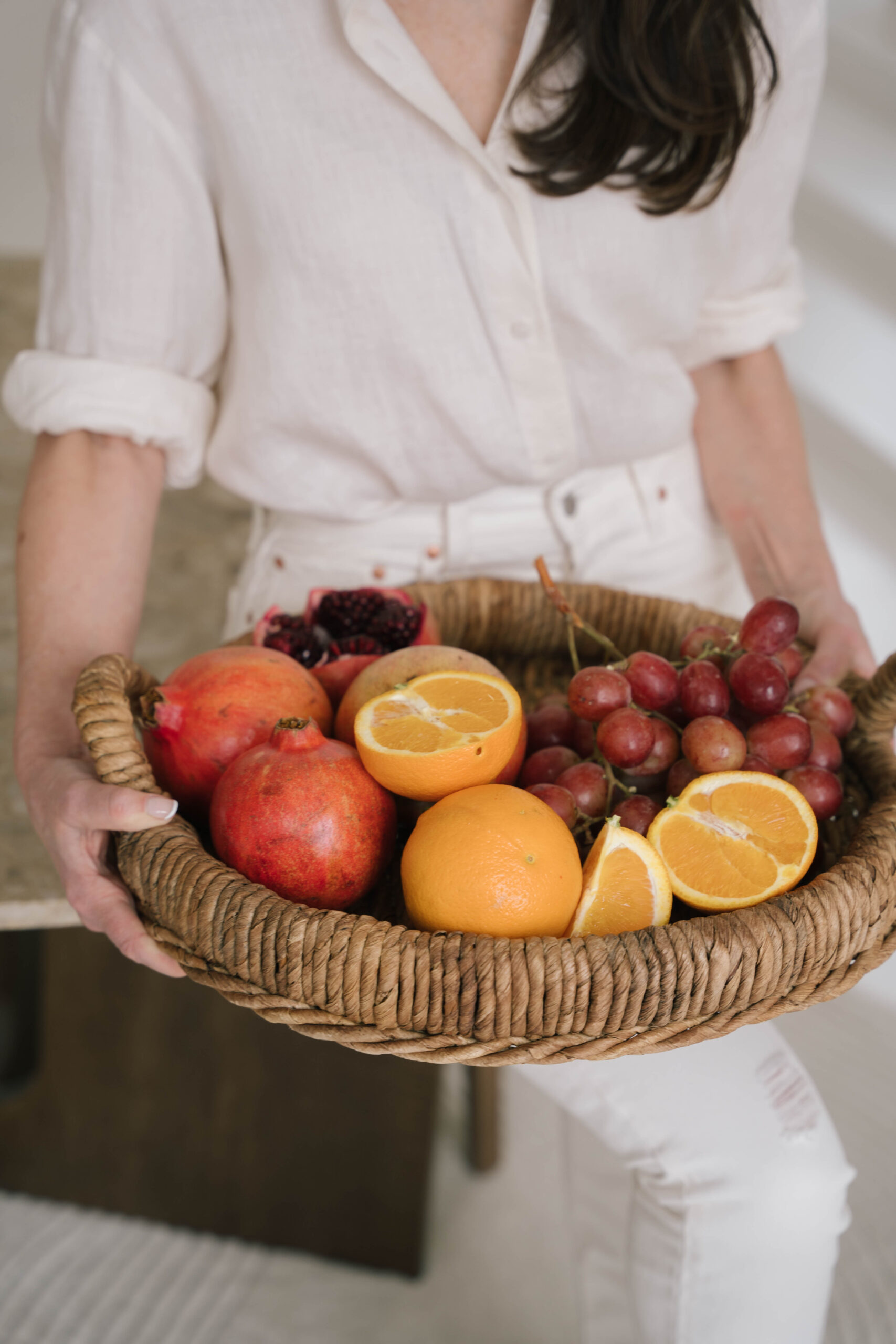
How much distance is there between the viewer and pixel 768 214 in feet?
3.29

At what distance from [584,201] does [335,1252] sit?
1.35m

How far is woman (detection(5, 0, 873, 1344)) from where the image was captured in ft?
2.51

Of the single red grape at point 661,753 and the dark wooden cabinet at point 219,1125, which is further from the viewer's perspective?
the dark wooden cabinet at point 219,1125

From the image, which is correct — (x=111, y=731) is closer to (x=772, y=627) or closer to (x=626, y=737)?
(x=626, y=737)

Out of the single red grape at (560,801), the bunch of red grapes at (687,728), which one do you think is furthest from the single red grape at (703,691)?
the single red grape at (560,801)

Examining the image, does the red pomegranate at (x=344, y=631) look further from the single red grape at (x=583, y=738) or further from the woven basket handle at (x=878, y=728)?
the woven basket handle at (x=878, y=728)

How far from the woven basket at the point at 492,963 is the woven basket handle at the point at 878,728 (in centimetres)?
12

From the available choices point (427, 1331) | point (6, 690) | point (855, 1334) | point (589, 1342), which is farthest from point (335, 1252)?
point (6, 690)

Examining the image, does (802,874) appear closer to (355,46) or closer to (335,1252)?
(355,46)

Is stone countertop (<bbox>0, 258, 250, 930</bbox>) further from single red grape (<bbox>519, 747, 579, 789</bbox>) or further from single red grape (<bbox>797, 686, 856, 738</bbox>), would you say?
single red grape (<bbox>797, 686, 856, 738</bbox>)

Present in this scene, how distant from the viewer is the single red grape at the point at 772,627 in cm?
72

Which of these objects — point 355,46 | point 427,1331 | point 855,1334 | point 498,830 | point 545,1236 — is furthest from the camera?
point 545,1236

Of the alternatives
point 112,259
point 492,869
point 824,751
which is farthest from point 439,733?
point 112,259

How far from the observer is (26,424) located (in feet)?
2.79
